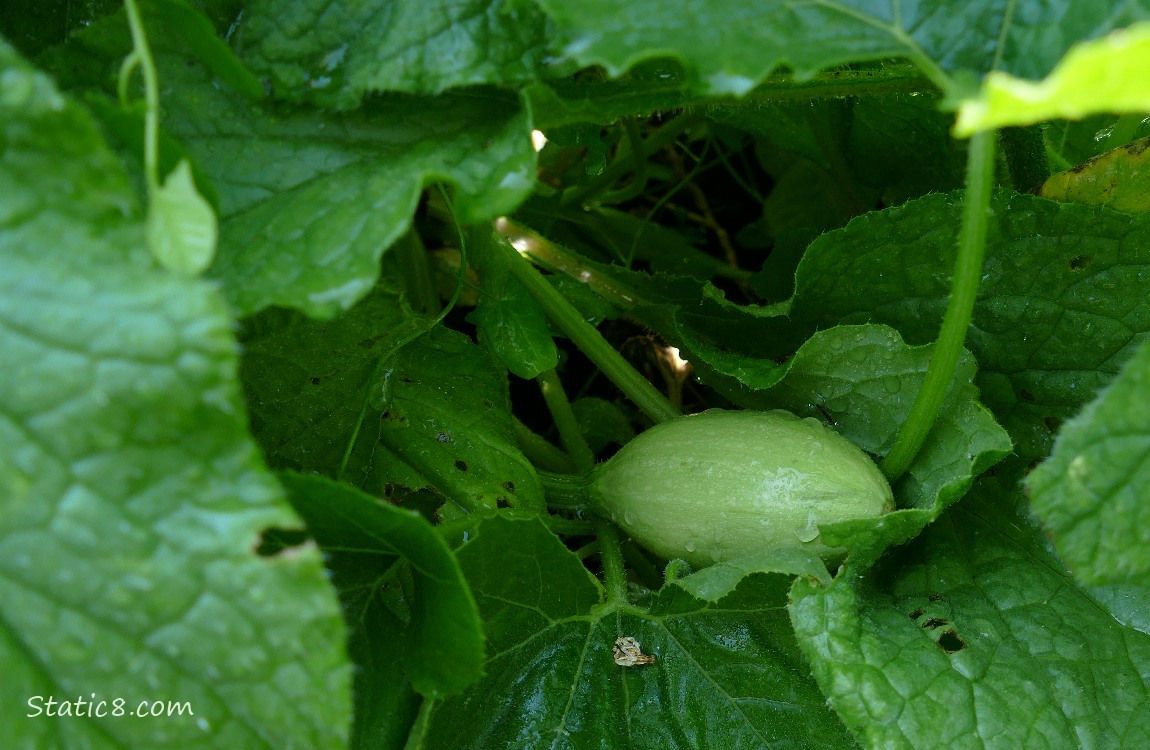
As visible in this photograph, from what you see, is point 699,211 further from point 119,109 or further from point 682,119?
point 119,109

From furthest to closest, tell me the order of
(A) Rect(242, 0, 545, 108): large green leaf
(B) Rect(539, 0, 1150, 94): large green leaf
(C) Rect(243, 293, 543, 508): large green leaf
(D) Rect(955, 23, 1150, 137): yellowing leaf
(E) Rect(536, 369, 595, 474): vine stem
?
(E) Rect(536, 369, 595, 474): vine stem, (C) Rect(243, 293, 543, 508): large green leaf, (A) Rect(242, 0, 545, 108): large green leaf, (B) Rect(539, 0, 1150, 94): large green leaf, (D) Rect(955, 23, 1150, 137): yellowing leaf

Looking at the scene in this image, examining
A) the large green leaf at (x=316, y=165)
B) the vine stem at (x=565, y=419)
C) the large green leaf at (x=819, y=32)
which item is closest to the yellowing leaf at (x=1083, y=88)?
the large green leaf at (x=819, y=32)

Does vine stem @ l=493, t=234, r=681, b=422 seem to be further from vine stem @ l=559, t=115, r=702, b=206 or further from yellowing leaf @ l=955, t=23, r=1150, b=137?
yellowing leaf @ l=955, t=23, r=1150, b=137

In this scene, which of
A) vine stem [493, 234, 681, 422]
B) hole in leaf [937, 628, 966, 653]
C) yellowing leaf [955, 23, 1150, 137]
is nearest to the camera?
yellowing leaf [955, 23, 1150, 137]

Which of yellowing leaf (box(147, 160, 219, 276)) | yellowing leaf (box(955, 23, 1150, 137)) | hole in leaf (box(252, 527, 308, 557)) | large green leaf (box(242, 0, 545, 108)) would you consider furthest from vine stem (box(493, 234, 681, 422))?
yellowing leaf (box(955, 23, 1150, 137))

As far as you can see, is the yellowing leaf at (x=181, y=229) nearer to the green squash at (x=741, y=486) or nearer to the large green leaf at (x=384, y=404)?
the large green leaf at (x=384, y=404)

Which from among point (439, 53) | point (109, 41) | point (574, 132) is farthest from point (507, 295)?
point (109, 41)
